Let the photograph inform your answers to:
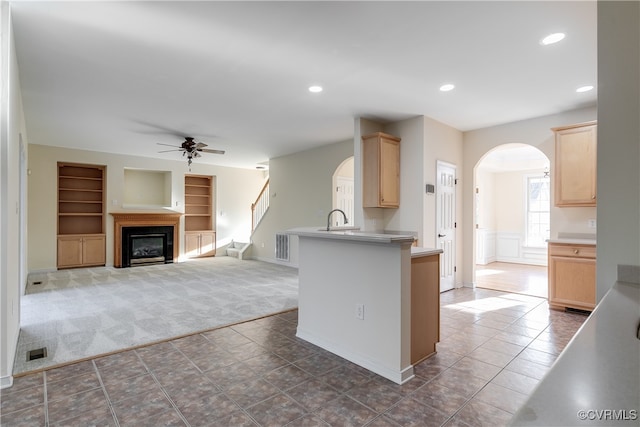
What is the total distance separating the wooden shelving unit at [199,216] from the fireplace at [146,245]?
0.66 m

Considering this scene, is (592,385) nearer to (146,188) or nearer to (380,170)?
(380,170)

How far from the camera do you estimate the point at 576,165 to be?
4.38 metres

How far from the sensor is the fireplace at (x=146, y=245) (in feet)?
26.4

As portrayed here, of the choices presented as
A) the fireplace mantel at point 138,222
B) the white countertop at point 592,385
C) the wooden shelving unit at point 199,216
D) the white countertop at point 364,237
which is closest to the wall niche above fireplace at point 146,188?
the fireplace mantel at point 138,222

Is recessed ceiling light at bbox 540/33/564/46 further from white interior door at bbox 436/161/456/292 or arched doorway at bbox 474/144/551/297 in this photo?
arched doorway at bbox 474/144/551/297

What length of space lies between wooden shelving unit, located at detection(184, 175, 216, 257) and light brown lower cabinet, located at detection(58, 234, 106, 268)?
2088 millimetres

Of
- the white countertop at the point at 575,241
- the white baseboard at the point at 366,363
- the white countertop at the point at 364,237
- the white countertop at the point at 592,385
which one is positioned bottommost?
the white baseboard at the point at 366,363

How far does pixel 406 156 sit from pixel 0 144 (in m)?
4.61

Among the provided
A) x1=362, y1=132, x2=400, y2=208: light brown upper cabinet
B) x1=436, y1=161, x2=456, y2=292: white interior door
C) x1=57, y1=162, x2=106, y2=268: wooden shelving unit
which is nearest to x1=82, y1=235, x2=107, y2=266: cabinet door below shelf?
x1=57, y1=162, x2=106, y2=268: wooden shelving unit

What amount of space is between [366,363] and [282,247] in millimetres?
5794

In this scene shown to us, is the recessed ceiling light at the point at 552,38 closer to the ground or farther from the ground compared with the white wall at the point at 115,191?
farther from the ground

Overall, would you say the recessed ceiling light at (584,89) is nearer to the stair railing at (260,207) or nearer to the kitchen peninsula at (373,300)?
the kitchen peninsula at (373,300)

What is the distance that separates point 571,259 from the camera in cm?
425

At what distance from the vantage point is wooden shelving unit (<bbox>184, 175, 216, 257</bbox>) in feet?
31.1
